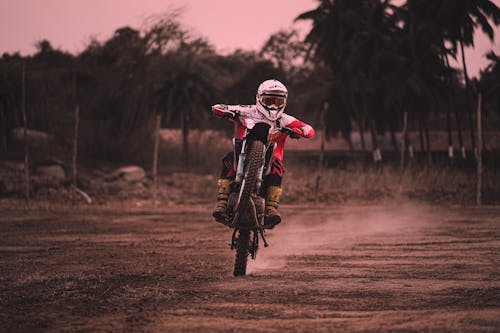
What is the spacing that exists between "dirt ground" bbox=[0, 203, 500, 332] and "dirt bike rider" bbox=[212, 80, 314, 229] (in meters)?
0.75

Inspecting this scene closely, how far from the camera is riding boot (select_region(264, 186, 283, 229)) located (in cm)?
700

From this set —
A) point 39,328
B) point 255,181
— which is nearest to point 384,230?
point 255,181

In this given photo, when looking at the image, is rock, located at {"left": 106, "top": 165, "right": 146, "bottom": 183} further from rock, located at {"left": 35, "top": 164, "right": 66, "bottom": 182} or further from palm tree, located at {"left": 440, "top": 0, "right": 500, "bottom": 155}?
palm tree, located at {"left": 440, "top": 0, "right": 500, "bottom": 155}

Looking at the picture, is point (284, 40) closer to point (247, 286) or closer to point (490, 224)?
point (490, 224)

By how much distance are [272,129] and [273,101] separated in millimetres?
302

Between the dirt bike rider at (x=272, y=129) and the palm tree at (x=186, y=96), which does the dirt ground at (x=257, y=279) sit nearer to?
the dirt bike rider at (x=272, y=129)

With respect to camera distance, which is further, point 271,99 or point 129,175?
point 129,175

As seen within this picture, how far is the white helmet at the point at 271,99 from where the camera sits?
700cm

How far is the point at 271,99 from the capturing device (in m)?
7.04

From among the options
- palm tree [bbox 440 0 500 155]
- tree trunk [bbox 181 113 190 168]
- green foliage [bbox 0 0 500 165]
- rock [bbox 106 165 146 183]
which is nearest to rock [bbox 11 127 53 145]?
green foliage [bbox 0 0 500 165]

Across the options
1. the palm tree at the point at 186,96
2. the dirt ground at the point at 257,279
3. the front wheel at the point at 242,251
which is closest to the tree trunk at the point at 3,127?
the palm tree at the point at 186,96

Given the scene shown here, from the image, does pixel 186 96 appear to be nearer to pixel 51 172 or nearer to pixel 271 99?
pixel 51 172

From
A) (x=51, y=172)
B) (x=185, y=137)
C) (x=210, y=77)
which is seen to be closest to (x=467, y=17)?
(x=210, y=77)

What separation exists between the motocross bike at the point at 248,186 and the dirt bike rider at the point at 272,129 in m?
0.10
